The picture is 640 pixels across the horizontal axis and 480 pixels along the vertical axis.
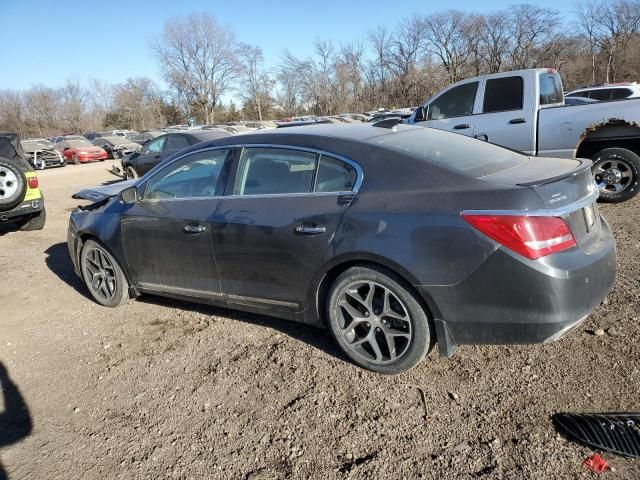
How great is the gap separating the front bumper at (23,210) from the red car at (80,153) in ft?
70.1

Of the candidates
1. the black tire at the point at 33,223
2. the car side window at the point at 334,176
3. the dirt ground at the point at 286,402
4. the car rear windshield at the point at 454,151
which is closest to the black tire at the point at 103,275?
the dirt ground at the point at 286,402

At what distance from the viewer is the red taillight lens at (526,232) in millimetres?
2572

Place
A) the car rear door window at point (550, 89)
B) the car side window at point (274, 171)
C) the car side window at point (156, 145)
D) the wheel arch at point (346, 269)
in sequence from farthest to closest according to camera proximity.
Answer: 1. the car side window at point (156, 145)
2. the car rear door window at point (550, 89)
3. the car side window at point (274, 171)
4. the wheel arch at point (346, 269)

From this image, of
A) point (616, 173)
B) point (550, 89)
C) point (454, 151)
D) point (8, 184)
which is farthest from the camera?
point (550, 89)

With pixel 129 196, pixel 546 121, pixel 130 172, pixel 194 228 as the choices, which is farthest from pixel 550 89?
pixel 130 172

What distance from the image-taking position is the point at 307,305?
133 inches

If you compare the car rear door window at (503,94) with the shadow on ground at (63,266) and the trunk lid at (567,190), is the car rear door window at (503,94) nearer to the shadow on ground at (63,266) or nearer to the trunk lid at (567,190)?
the trunk lid at (567,190)

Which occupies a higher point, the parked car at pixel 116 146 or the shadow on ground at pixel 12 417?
the parked car at pixel 116 146

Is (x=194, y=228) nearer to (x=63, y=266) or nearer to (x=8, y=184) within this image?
(x=63, y=266)

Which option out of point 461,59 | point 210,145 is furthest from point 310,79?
point 210,145

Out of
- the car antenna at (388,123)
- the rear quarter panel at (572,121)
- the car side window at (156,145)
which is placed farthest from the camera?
the car side window at (156,145)

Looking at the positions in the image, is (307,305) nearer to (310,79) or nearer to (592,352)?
(592,352)

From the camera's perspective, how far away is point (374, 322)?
3.10m

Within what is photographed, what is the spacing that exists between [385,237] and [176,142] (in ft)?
36.6
